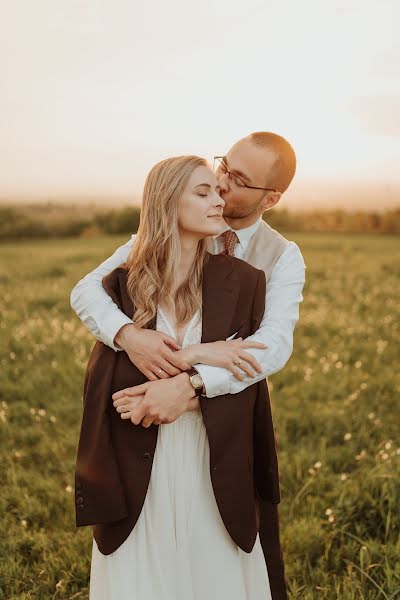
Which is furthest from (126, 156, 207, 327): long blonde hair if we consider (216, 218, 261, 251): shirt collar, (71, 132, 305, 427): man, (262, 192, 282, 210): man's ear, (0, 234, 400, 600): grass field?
(0, 234, 400, 600): grass field

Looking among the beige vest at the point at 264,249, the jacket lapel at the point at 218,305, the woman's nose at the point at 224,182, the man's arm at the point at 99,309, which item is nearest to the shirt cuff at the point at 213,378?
the jacket lapel at the point at 218,305

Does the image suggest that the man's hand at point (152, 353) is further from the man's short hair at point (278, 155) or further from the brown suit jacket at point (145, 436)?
the man's short hair at point (278, 155)

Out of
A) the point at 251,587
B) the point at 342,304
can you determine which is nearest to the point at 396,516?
the point at 251,587

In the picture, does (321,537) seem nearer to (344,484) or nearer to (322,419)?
(344,484)

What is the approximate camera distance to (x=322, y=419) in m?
6.38

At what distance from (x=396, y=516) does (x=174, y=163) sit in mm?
2939

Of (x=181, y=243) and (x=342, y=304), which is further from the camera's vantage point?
(x=342, y=304)

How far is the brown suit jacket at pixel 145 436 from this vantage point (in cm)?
292

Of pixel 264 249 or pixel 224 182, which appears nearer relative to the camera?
pixel 264 249

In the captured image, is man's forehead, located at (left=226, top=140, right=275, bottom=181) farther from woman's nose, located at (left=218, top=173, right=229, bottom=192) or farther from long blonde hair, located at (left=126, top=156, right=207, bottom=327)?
long blonde hair, located at (left=126, top=156, right=207, bottom=327)

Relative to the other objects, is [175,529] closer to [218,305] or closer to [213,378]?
[213,378]

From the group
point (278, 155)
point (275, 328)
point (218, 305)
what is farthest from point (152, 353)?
point (278, 155)

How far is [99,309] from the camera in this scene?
307cm

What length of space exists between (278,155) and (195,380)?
1.48 meters
